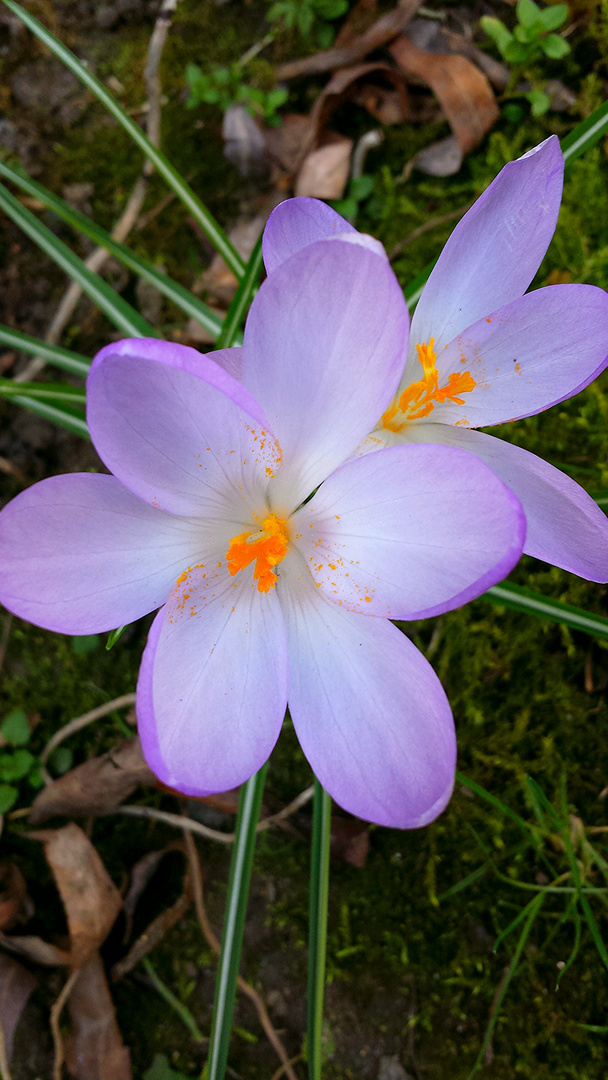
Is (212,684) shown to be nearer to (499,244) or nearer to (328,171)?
(499,244)

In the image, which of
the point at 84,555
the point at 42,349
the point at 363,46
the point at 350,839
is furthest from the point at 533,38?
the point at 350,839


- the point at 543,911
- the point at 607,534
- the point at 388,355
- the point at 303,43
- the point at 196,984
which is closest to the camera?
the point at 388,355

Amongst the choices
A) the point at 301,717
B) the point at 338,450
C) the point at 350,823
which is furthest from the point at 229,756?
the point at 350,823

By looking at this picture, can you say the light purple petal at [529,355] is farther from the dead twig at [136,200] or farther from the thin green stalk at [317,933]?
the dead twig at [136,200]

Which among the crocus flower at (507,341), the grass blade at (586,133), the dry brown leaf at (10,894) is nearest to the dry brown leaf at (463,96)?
the grass blade at (586,133)

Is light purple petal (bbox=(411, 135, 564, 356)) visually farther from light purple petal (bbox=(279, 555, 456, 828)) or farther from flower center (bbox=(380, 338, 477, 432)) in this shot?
light purple petal (bbox=(279, 555, 456, 828))

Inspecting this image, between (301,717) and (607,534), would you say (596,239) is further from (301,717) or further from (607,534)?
(301,717)
